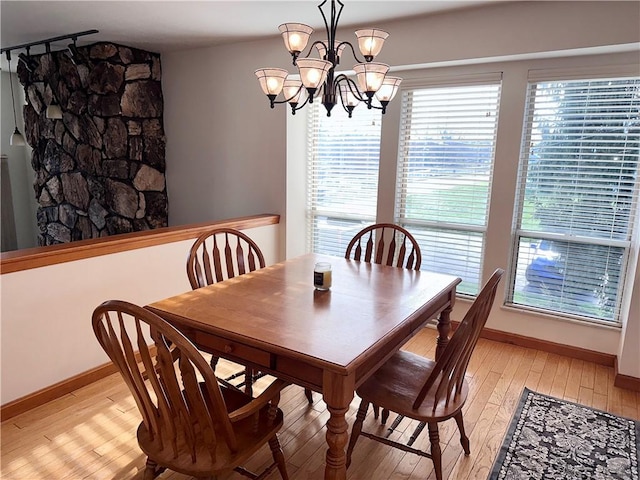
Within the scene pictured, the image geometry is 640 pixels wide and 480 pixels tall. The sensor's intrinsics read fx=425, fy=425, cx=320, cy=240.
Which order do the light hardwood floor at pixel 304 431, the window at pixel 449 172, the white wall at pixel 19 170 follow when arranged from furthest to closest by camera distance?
the white wall at pixel 19 170 < the window at pixel 449 172 < the light hardwood floor at pixel 304 431

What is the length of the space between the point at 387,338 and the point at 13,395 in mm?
2075

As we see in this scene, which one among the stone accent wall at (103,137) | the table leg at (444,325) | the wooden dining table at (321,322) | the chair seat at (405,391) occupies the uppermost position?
the stone accent wall at (103,137)

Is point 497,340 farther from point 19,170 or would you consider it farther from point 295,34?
point 19,170

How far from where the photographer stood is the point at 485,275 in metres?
3.32

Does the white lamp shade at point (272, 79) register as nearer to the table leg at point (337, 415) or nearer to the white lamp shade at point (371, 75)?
the white lamp shade at point (371, 75)

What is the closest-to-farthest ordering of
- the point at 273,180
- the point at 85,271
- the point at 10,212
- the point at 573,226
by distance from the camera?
the point at 85,271, the point at 573,226, the point at 273,180, the point at 10,212

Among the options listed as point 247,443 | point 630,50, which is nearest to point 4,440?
point 247,443

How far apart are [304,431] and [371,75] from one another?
1792 mm

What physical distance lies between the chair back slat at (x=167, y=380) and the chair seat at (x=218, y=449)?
10mm

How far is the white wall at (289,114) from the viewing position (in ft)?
8.69

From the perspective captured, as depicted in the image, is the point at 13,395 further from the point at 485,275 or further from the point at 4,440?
the point at 485,275

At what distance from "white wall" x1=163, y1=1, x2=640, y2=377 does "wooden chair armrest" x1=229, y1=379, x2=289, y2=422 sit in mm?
2364

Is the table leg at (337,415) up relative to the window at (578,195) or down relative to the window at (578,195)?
down

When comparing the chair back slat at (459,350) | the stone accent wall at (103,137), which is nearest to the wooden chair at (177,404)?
the chair back slat at (459,350)
